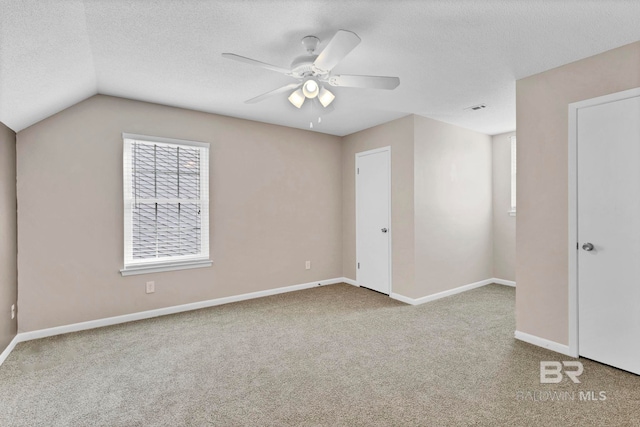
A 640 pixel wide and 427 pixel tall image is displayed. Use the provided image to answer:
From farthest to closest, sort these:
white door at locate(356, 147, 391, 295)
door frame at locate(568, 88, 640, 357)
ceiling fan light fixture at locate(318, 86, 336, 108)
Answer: white door at locate(356, 147, 391, 295) < door frame at locate(568, 88, 640, 357) < ceiling fan light fixture at locate(318, 86, 336, 108)

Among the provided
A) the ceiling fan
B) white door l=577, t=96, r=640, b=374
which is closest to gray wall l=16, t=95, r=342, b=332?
the ceiling fan

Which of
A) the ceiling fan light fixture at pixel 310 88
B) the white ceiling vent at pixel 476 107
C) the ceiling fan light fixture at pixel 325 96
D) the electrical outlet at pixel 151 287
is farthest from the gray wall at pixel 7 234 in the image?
the white ceiling vent at pixel 476 107

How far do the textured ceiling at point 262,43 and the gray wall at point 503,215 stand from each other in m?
1.91

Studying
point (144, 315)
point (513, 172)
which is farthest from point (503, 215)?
point (144, 315)

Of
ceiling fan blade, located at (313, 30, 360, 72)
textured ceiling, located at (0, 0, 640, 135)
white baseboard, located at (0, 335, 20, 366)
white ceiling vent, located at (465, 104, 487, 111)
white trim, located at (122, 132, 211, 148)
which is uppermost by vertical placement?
white ceiling vent, located at (465, 104, 487, 111)

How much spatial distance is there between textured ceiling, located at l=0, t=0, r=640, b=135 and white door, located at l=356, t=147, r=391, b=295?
4.61ft

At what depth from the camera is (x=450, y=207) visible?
15.0 feet

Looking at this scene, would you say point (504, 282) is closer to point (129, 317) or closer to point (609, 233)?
point (609, 233)

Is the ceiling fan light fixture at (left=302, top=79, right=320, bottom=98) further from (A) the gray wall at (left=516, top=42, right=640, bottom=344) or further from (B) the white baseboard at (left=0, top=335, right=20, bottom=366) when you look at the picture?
(B) the white baseboard at (left=0, top=335, right=20, bottom=366)

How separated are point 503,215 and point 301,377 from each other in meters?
4.34

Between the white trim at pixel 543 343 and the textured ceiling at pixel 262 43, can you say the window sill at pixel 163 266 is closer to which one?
the textured ceiling at pixel 262 43

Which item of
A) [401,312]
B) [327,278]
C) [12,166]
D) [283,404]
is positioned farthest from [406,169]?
[12,166]

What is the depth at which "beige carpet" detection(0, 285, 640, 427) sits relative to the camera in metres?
1.92

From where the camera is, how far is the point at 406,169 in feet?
13.8
